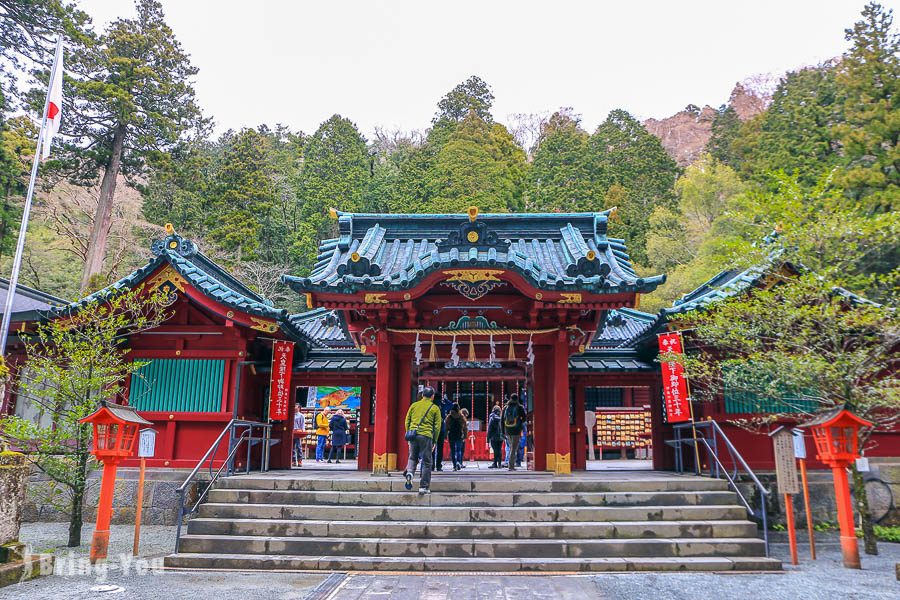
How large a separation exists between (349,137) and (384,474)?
112 ft

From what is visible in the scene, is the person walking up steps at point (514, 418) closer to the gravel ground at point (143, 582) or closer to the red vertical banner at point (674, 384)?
the red vertical banner at point (674, 384)

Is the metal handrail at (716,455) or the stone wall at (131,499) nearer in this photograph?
the metal handrail at (716,455)

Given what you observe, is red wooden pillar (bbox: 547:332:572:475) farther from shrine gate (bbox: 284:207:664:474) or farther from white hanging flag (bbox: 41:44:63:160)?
white hanging flag (bbox: 41:44:63:160)

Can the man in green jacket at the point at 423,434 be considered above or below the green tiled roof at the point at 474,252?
below

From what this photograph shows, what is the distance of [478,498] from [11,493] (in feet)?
21.4

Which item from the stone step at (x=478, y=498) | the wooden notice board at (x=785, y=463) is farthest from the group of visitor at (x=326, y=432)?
the wooden notice board at (x=785, y=463)

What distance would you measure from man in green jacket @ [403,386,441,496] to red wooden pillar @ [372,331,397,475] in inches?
66.9

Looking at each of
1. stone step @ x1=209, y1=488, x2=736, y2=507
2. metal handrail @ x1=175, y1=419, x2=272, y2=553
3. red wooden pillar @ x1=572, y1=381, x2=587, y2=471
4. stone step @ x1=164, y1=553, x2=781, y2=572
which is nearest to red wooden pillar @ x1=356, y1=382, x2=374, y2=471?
metal handrail @ x1=175, y1=419, x2=272, y2=553

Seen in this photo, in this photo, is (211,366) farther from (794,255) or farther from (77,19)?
(77,19)

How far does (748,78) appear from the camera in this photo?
6838cm

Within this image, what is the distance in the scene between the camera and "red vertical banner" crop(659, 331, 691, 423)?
1231cm

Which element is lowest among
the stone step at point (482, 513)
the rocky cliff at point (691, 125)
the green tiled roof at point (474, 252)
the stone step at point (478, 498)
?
the stone step at point (482, 513)

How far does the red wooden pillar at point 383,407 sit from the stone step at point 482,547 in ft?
9.33

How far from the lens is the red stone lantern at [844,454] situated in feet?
27.4
